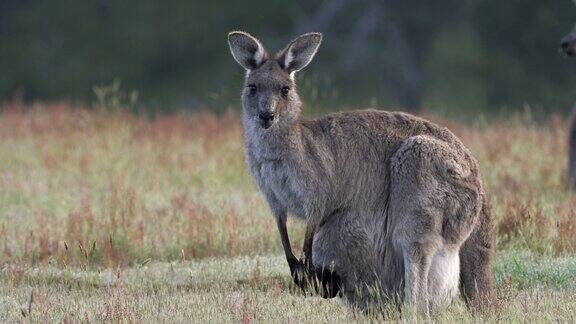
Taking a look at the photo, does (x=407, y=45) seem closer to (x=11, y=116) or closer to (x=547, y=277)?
(x=11, y=116)

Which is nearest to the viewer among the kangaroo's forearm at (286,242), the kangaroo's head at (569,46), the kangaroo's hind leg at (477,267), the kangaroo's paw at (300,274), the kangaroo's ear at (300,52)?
the kangaroo's hind leg at (477,267)

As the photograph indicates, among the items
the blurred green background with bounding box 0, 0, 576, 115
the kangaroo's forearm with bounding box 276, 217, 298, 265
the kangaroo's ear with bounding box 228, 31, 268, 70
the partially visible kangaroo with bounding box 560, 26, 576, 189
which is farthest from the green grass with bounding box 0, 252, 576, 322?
the blurred green background with bounding box 0, 0, 576, 115

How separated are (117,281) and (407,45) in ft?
74.1

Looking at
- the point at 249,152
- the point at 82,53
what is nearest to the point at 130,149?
the point at 249,152

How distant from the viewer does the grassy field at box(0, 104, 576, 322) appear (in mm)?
7852

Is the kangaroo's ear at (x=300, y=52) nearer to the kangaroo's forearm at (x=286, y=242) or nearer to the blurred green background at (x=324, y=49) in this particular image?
the kangaroo's forearm at (x=286, y=242)

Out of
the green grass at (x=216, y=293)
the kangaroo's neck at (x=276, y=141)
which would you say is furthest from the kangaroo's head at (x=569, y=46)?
the kangaroo's neck at (x=276, y=141)

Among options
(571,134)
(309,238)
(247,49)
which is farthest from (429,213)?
(571,134)

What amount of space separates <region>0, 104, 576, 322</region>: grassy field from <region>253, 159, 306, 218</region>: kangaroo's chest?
63cm

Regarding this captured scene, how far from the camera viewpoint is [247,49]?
25.7 ft

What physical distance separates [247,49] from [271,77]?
274 mm

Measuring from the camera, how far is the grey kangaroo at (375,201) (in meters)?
7.07

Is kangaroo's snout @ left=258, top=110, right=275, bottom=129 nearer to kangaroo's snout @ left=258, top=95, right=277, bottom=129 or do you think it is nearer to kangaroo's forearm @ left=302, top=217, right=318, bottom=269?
kangaroo's snout @ left=258, top=95, right=277, bottom=129

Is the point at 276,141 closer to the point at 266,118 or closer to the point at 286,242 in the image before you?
the point at 266,118
